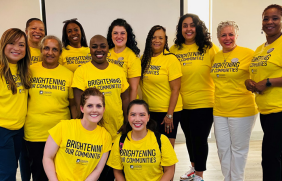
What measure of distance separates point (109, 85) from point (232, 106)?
119cm

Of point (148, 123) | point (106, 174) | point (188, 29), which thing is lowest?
point (106, 174)

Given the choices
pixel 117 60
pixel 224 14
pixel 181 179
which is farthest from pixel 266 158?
pixel 224 14

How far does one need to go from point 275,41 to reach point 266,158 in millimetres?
978

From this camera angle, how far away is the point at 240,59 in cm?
227

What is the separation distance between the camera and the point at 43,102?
2031 millimetres

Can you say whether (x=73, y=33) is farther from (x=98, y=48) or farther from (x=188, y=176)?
(x=188, y=176)

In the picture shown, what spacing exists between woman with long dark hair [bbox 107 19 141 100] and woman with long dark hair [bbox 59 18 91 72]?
36 centimetres

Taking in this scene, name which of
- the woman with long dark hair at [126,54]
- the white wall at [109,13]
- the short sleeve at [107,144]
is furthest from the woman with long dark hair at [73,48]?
the white wall at [109,13]

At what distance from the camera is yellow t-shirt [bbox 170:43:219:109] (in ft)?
8.32

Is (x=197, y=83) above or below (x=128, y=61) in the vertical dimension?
below

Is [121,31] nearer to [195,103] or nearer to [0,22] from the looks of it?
[195,103]

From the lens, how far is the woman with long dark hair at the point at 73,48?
2566 mm

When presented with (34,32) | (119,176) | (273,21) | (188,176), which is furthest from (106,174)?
(273,21)

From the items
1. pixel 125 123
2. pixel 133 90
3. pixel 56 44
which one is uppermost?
pixel 56 44
